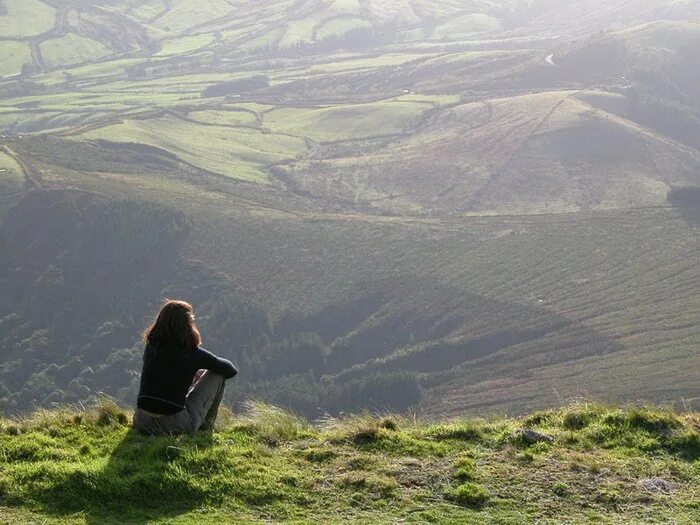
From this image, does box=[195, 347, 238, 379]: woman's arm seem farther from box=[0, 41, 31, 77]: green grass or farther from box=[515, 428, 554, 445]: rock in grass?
box=[0, 41, 31, 77]: green grass

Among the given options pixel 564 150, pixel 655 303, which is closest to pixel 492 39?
pixel 564 150

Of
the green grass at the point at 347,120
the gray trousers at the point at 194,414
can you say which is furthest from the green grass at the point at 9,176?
the gray trousers at the point at 194,414

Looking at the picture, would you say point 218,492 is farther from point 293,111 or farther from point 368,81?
point 368,81

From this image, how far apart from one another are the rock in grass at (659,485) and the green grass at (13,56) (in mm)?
189771

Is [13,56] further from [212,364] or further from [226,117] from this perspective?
[212,364]

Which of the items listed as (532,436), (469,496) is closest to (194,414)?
(469,496)

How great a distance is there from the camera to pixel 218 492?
8.82 m

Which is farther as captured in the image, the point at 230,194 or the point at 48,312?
the point at 230,194

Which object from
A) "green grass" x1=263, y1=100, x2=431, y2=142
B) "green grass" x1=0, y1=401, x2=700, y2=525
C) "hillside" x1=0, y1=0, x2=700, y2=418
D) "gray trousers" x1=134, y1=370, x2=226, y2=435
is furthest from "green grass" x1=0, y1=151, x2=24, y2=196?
"gray trousers" x1=134, y1=370, x2=226, y2=435

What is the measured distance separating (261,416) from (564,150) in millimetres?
92986

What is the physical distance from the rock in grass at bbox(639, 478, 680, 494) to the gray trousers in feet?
17.0

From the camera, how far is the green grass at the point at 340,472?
28.0 ft

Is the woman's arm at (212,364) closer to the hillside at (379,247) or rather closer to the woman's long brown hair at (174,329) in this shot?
the woman's long brown hair at (174,329)

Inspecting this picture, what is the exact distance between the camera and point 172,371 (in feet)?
32.3
